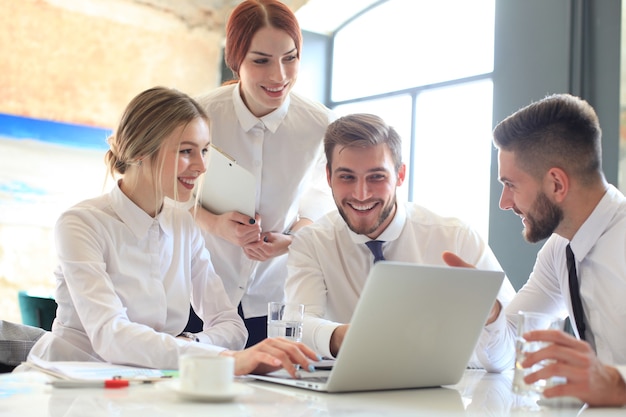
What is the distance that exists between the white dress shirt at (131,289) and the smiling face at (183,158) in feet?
0.25

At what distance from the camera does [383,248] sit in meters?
2.27

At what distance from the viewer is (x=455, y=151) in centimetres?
502

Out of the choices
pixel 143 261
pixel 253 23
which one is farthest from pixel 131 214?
pixel 253 23

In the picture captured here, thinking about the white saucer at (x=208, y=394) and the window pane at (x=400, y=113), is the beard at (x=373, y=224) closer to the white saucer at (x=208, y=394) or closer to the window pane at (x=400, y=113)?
the white saucer at (x=208, y=394)

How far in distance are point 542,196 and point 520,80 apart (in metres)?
2.28

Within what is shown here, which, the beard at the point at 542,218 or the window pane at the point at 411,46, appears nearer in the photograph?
the beard at the point at 542,218

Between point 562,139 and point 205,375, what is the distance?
1.20 m

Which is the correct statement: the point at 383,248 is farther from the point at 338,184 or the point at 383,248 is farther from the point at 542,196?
the point at 542,196

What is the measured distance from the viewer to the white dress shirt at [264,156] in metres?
2.57

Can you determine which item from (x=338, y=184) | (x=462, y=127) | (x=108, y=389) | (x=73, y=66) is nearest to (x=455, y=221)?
(x=338, y=184)

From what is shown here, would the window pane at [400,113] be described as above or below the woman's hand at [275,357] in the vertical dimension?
above

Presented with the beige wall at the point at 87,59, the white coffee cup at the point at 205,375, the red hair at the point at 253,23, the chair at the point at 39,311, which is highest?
the beige wall at the point at 87,59

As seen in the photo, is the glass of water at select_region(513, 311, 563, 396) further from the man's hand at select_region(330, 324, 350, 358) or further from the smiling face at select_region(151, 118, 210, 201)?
the smiling face at select_region(151, 118, 210, 201)

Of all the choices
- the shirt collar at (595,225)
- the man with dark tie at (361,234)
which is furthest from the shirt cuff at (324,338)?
the shirt collar at (595,225)
